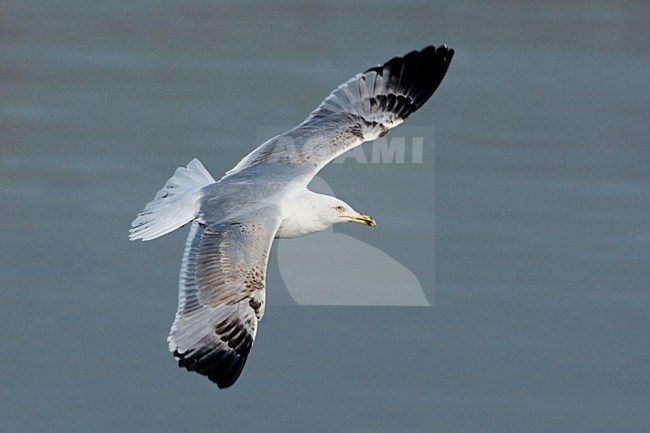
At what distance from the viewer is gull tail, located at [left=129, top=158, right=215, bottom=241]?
7.88 m

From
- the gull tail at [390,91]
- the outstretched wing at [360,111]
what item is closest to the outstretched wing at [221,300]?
the outstretched wing at [360,111]

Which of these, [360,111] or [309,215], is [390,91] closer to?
[360,111]

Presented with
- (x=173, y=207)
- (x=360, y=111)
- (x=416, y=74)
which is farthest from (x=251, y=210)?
(x=416, y=74)

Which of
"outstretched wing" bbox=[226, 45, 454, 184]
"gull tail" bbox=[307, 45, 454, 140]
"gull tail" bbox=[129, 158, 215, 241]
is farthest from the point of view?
"gull tail" bbox=[307, 45, 454, 140]

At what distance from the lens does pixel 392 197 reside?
10352 mm

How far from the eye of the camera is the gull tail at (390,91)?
Answer: 894 cm

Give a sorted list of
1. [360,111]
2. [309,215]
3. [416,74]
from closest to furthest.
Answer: [309,215], [360,111], [416,74]

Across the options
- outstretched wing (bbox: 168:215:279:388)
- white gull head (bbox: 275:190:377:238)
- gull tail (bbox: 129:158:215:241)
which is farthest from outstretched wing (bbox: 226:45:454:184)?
outstretched wing (bbox: 168:215:279:388)

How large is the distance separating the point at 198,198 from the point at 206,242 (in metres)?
0.49

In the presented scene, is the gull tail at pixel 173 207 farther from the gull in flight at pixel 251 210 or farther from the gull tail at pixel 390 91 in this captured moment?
the gull tail at pixel 390 91

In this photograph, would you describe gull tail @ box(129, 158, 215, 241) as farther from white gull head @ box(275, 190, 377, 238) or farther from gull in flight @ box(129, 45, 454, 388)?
white gull head @ box(275, 190, 377, 238)

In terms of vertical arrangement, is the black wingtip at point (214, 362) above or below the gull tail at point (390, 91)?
below

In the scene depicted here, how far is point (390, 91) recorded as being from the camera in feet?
29.5

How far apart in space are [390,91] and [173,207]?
64.3 inches
